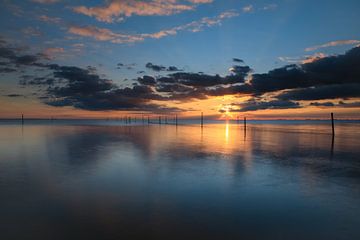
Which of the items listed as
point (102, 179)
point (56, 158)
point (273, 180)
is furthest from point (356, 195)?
point (56, 158)

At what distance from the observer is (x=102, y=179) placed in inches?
481

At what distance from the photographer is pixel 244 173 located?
1384 centimetres

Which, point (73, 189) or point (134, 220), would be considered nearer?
point (134, 220)

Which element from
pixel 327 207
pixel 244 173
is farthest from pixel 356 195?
pixel 244 173

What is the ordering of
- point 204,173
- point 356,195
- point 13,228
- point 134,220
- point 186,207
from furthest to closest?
point 204,173 → point 356,195 → point 186,207 → point 134,220 → point 13,228

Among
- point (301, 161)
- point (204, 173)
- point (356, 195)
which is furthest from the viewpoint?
point (301, 161)

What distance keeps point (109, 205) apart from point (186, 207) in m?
2.40

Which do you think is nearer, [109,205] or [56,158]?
[109,205]

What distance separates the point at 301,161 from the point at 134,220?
14.2m

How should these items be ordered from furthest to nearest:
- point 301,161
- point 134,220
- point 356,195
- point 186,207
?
1. point 301,161
2. point 356,195
3. point 186,207
4. point 134,220

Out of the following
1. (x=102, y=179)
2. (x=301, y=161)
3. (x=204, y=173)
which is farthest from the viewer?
(x=301, y=161)

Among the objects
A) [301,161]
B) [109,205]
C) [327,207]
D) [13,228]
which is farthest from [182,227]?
[301,161]

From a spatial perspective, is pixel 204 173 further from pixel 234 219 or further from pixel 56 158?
pixel 56 158

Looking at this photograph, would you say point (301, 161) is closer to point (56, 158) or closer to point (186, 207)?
point (186, 207)
